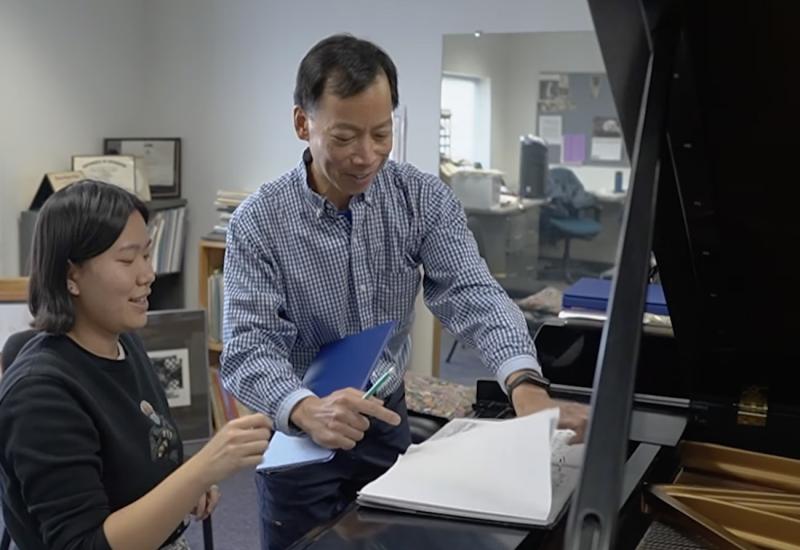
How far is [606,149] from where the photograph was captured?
136 inches

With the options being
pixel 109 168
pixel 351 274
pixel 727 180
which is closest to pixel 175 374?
pixel 109 168

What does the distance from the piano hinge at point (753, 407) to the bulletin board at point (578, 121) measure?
6.59 feet

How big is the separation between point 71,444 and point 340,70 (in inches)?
28.8

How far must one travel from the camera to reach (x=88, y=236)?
4.87 ft

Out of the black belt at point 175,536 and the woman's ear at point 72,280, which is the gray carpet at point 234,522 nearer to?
the black belt at point 175,536

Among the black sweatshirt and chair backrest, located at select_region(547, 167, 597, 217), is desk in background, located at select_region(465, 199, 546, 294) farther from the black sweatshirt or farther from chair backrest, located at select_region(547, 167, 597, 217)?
the black sweatshirt

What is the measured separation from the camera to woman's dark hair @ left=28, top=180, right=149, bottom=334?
1.46 meters

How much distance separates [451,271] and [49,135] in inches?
112

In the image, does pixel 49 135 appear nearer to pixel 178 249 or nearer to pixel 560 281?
pixel 178 249

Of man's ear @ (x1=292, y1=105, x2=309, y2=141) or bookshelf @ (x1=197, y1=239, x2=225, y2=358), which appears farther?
bookshelf @ (x1=197, y1=239, x2=225, y2=358)

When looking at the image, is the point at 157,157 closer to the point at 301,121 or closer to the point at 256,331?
the point at 301,121

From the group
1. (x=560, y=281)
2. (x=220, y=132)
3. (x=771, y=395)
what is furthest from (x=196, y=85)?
(x=771, y=395)

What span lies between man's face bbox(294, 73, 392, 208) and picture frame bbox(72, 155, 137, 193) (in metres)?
2.63

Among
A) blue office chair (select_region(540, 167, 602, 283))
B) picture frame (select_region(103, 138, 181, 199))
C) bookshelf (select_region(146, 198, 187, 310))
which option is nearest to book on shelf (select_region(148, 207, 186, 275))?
bookshelf (select_region(146, 198, 187, 310))
